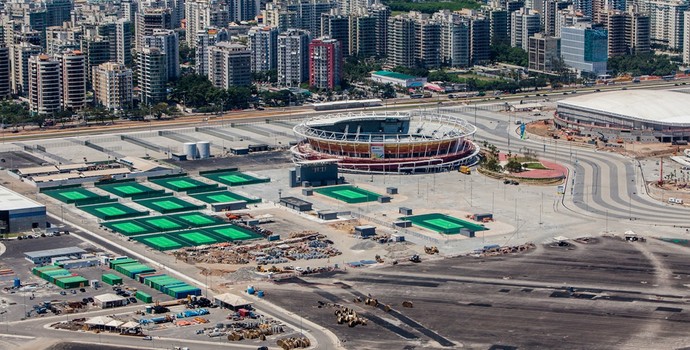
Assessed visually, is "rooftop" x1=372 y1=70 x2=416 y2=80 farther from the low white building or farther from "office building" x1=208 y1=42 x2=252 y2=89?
"office building" x1=208 y1=42 x2=252 y2=89

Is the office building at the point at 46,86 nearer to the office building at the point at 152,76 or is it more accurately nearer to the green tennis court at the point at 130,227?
the office building at the point at 152,76

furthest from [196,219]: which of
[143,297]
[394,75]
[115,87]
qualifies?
[394,75]

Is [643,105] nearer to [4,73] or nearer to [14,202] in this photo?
[14,202]

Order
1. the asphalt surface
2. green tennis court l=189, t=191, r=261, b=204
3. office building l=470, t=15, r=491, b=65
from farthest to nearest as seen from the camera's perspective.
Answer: office building l=470, t=15, r=491, b=65
green tennis court l=189, t=191, r=261, b=204
the asphalt surface

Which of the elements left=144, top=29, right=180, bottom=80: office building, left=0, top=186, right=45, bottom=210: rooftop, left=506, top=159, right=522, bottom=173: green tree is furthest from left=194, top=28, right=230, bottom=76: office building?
left=0, top=186, right=45, bottom=210: rooftop

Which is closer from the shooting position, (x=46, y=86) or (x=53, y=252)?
(x=53, y=252)

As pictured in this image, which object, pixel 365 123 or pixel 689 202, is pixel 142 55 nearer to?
pixel 365 123

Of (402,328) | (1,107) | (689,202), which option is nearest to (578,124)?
(689,202)
